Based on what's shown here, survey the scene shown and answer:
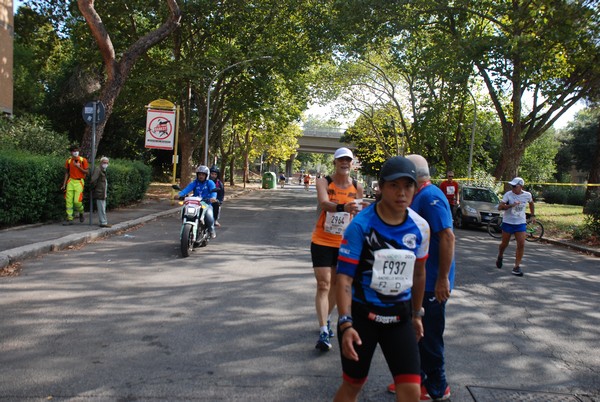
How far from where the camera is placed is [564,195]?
157 feet

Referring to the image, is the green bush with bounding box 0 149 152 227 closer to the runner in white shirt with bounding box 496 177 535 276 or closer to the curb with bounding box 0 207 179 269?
the curb with bounding box 0 207 179 269

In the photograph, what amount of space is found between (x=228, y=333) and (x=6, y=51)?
2055 cm

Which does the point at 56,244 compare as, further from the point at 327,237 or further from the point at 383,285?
the point at 383,285

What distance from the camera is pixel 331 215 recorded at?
4668 mm

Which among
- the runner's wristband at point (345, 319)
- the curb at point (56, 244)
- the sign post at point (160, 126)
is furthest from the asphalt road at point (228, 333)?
the sign post at point (160, 126)

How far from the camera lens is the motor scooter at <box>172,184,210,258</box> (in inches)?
355

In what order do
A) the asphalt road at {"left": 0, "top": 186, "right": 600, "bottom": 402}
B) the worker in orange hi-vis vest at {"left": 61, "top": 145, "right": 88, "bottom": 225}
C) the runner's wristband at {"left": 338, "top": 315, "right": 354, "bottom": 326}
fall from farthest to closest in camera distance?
the worker in orange hi-vis vest at {"left": 61, "top": 145, "right": 88, "bottom": 225}
the asphalt road at {"left": 0, "top": 186, "right": 600, "bottom": 402}
the runner's wristband at {"left": 338, "top": 315, "right": 354, "bottom": 326}

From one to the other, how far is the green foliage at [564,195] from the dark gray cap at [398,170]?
49837mm

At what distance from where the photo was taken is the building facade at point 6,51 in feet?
65.8

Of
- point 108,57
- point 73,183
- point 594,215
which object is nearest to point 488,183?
point 594,215

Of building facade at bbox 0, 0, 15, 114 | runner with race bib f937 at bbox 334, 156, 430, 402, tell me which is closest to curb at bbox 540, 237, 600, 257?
runner with race bib f937 at bbox 334, 156, 430, 402

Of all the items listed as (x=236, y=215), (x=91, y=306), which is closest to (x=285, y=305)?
(x=91, y=306)

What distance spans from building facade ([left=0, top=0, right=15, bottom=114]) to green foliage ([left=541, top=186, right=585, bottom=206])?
45103 millimetres

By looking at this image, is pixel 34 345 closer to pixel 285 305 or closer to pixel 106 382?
pixel 106 382
